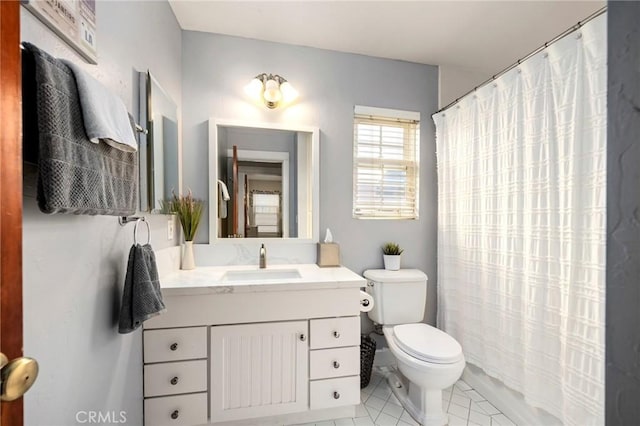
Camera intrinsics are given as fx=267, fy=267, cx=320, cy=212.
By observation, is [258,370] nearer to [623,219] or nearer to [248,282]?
[248,282]

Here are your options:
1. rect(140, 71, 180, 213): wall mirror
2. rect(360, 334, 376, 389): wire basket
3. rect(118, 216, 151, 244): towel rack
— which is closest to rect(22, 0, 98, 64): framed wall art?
rect(140, 71, 180, 213): wall mirror

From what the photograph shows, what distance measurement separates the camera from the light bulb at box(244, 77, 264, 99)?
6.19ft

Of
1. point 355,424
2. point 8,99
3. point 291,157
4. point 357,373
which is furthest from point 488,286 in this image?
point 8,99

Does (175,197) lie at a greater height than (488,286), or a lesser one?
greater

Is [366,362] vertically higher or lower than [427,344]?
lower

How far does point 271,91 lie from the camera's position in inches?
73.7

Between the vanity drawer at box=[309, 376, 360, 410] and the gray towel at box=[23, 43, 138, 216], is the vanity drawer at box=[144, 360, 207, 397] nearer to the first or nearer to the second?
the vanity drawer at box=[309, 376, 360, 410]

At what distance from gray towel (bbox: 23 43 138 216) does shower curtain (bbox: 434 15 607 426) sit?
1.85m

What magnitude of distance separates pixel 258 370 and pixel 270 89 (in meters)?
1.76

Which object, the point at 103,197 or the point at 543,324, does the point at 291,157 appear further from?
the point at 543,324

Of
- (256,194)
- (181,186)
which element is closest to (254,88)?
(256,194)

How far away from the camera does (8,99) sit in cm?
47

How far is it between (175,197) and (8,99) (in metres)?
1.27

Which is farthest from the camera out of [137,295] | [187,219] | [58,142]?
[187,219]
